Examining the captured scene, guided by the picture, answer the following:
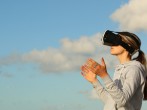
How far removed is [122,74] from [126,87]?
47 centimetres

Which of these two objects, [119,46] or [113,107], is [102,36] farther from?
[113,107]

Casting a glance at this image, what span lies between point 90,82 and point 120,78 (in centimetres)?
78

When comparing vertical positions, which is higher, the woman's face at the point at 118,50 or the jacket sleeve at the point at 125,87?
the woman's face at the point at 118,50

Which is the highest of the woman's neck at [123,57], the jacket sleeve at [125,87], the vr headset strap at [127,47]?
the vr headset strap at [127,47]

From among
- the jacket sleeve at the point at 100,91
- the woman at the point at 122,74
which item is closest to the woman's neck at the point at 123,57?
the woman at the point at 122,74

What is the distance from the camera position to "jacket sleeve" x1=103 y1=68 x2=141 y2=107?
304 inches

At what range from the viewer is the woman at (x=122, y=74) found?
7.81 metres

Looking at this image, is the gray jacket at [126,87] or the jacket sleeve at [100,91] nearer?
the gray jacket at [126,87]

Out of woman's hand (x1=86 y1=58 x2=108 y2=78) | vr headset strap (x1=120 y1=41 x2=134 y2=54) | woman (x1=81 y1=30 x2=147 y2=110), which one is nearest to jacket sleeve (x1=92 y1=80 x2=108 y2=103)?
woman (x1=81 y1=30 x2=147 y2=110)

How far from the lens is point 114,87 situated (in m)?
7.71

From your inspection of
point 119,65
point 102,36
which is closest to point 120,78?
point 119,65

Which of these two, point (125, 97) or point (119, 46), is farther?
point (119, 46)

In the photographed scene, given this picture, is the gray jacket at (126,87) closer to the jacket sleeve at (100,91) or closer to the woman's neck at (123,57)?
the woman's neck at (123,57)

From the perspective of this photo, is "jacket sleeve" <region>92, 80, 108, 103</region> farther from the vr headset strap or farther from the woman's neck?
the vr headset strap
